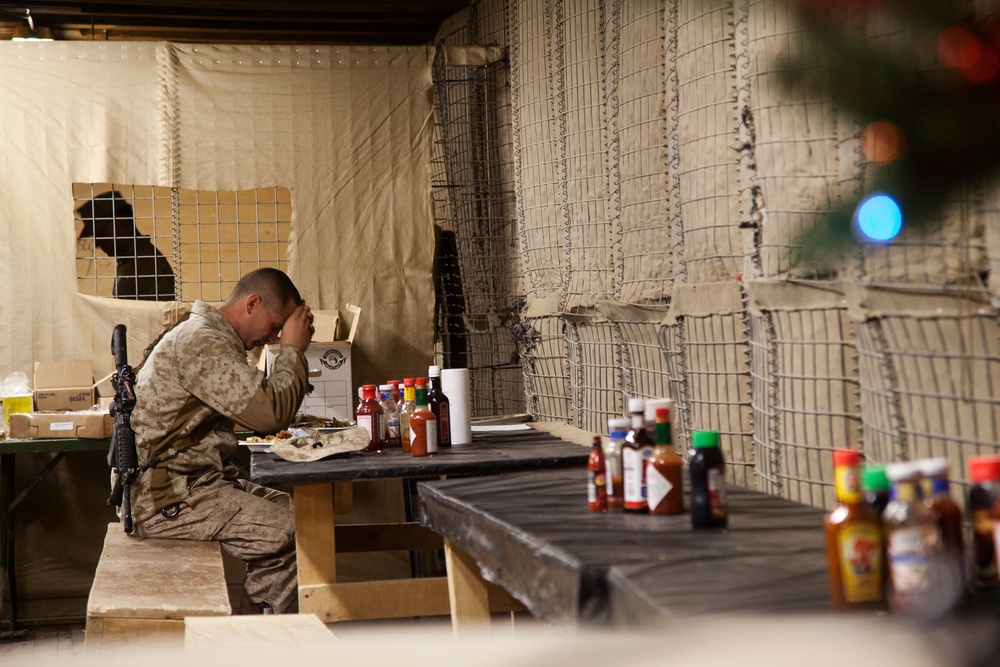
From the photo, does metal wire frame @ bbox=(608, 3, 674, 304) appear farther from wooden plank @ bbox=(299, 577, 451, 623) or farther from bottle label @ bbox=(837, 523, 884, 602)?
bottle label @ bbox=(837, 523, 884, 602)

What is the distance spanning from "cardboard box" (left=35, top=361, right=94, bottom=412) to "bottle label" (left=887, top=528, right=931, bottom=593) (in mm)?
5103

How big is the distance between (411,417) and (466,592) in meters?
0.75

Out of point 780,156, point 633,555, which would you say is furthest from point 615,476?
point 780,156

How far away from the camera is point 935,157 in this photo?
0.95 meters

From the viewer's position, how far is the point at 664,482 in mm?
2207

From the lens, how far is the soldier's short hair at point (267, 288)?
434 centimetres

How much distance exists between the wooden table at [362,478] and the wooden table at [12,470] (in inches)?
78.5

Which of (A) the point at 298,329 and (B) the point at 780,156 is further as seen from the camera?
(A) the point at 298,329

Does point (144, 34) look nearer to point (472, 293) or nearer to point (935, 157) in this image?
point (472, 293)

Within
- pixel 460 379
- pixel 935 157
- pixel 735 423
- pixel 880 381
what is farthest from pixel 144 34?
pixel 935 157

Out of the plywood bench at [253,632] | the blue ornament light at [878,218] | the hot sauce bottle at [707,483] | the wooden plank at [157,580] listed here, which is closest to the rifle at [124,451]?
the wooden plank at [157,580]

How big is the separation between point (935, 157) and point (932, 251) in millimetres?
1434

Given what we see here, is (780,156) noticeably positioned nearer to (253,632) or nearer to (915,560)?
(915,560)

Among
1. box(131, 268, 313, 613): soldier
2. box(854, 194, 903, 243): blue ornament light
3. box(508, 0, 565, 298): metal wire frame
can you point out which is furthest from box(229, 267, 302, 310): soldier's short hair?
box(854, 194, 903, 243): blue ornament light
